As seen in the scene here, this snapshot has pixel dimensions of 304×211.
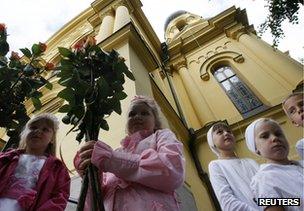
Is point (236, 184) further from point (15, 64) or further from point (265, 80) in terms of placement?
point (265, 80)

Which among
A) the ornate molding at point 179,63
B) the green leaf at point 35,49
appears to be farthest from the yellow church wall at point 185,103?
the green leaf at point 35,49

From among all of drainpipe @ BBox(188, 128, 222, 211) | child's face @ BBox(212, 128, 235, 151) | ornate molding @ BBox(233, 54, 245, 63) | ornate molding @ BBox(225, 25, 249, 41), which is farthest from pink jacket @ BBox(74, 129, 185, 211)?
ornate molding @ BBox(225, 25, 249, 41)

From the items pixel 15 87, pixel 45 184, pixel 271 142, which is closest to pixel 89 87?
pixel 45 184

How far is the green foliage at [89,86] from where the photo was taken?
1.76 meters

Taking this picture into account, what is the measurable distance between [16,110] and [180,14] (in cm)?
1920

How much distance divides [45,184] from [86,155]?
0.76 m

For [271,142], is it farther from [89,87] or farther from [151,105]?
[89,87]

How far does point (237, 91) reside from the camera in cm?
958

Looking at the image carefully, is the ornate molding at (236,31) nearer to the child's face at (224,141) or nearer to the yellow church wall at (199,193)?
the yellow church wall at (199,193)

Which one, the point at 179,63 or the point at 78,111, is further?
the point at 179,63

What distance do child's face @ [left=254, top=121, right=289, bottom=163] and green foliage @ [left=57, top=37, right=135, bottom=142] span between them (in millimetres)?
1052

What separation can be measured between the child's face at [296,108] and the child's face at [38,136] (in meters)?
1.89

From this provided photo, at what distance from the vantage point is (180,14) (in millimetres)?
20391
